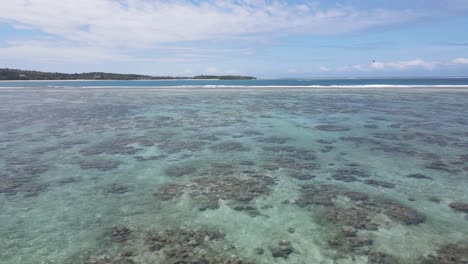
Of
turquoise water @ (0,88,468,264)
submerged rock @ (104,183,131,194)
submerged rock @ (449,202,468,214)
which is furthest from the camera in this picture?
submerged rock @ (104,183,131,194)

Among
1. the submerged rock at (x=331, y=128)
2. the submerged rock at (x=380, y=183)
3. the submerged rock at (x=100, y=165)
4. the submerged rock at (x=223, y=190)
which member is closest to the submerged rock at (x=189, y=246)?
the submerged rock at (x=223, y=190)

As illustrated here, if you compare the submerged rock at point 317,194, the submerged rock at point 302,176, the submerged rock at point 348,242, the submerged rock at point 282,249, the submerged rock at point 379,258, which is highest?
the submerged rock at point 302,176

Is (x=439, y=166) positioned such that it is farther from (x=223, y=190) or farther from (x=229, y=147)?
(x=229, y=147)

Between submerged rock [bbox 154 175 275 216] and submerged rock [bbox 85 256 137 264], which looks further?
submerged rock [bbox 154 175 275 216]

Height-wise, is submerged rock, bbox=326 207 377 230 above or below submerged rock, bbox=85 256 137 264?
above

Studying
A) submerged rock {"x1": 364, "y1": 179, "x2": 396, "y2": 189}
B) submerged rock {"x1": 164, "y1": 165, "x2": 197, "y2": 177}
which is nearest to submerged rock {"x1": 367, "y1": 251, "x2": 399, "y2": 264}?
submerged rock {"x1": 364, "y1": 179, "x2": 396, "y2": 189}

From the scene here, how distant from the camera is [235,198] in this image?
29.6ft

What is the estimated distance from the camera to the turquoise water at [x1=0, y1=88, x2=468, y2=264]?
644 cm

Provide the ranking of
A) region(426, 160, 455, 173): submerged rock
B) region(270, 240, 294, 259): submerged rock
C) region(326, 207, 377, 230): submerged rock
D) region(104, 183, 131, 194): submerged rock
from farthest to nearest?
region(426, 160, 455, 173): submerged rock
region(104, 183, 131, 194): submerged rock
region(326, 207, 377, 230): submerged rock
region(270, 240, 294, 259): submerged rock

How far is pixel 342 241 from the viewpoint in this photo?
264 inches

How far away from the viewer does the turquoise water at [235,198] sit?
21.1 feet

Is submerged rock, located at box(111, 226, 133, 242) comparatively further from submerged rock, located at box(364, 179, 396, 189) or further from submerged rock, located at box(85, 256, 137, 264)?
submerged rock, located at box(364, 179, 396, 189)

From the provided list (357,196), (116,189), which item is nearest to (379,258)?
(357,196)

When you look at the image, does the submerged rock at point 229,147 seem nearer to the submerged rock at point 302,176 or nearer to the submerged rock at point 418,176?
the submerged rock at point 302,176
